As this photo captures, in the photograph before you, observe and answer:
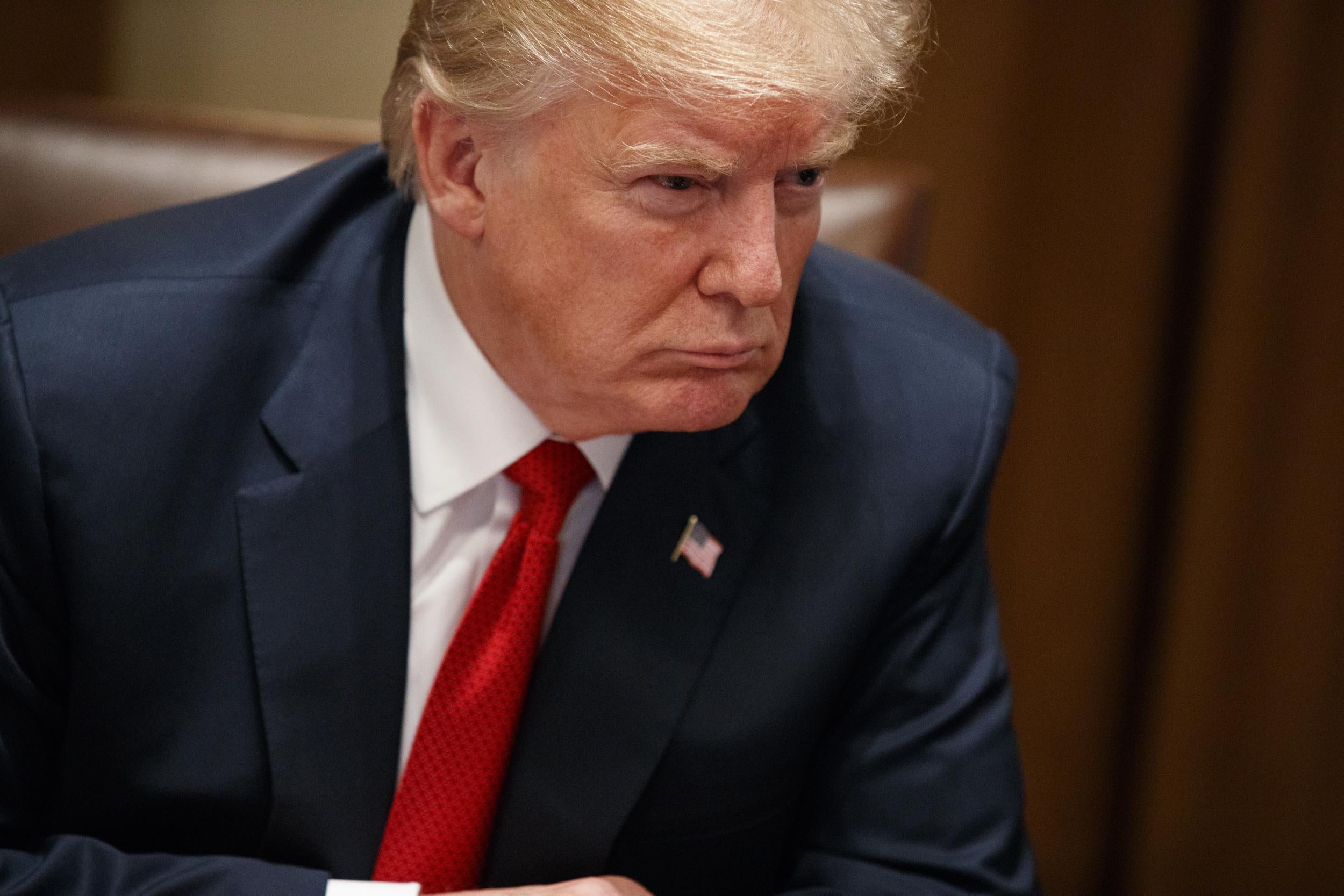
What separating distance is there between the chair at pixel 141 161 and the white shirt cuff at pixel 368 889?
2.64ft

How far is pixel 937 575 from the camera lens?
4.30 ft

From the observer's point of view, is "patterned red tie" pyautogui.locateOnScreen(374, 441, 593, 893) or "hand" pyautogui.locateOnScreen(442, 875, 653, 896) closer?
"hand" pyautogui.locateOnScreen(442, 875, 653, 896)

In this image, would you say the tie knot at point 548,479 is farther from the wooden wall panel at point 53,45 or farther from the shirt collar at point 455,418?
the wooden wall panel at point 53,45

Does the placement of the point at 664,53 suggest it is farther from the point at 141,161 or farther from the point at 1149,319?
the point at 1149,319

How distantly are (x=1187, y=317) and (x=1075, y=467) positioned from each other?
0.93 feet

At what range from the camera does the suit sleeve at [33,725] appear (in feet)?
3.43

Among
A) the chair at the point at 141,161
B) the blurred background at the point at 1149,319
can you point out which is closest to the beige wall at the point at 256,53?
the blurred background at the point at 1149,319

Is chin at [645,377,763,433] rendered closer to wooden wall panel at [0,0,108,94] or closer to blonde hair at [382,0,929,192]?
blonde hair at [382,0,929,192]

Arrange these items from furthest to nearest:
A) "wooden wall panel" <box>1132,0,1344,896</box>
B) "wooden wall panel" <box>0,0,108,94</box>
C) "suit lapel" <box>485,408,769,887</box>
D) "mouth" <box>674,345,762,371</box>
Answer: "wooden wall panel" <box>0,0,108,94</box>, "wooden wall panel" <box>1132,0,1344,896</box>, "suit lapel" <box>485,408,769,887</box>, "mouth" <box>674,345,762,371</box>

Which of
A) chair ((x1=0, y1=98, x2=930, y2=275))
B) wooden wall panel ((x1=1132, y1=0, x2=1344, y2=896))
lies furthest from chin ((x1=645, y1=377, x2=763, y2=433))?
wooden wall panel ((x1=1132, y1=0, x2=1344, y2=896))

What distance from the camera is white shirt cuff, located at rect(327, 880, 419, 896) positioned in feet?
3.55

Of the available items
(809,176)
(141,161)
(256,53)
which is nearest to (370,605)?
(809,176)

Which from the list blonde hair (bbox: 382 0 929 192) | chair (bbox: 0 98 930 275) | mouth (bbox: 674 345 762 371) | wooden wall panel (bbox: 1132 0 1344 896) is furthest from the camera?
wooden wall panel (bbox: 1132 0 1344 896)

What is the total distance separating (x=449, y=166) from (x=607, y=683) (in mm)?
478
